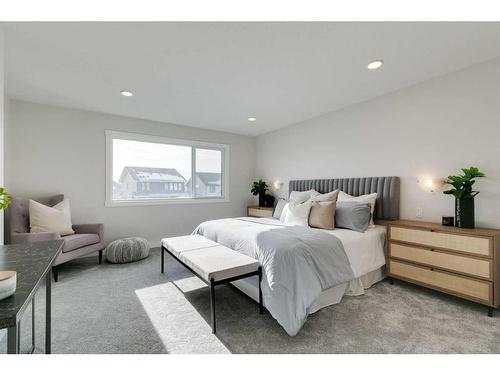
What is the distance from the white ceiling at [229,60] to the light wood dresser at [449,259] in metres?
1.77

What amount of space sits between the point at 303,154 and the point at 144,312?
359cm

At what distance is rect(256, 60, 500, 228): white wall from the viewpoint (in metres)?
2.31

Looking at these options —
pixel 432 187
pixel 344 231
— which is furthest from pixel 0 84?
pixel 432 187

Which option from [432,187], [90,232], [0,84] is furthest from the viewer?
[90,232]

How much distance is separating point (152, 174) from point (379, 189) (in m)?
4.02

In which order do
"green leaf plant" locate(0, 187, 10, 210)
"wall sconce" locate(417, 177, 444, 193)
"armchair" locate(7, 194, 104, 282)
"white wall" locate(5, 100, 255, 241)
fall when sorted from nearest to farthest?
"green leaf plant" locate(0, 187, 10, 210) < "wall sconce" locate(417, 177, 444, 193) < "armchair" locate(7, 194, 104, 282) < "white wall" locate(5, 100, 255, 241)

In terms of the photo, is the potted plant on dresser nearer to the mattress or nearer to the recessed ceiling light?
the mattress

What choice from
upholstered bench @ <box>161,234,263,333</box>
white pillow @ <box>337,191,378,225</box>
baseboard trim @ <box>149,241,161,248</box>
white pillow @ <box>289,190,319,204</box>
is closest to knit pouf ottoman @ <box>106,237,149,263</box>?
baseboard trim @ <box>149,241,161,248</box>

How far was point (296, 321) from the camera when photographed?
1723 millimetres

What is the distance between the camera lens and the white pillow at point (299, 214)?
9.82ft

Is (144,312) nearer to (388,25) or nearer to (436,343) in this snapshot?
(436,343)

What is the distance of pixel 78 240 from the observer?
9.92ft

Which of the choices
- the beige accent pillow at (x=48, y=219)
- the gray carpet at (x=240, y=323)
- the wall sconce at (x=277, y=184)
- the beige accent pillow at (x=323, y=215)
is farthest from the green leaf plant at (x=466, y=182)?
the beige accent pillow at (x=48, y=219)

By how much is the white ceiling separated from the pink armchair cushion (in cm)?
199
